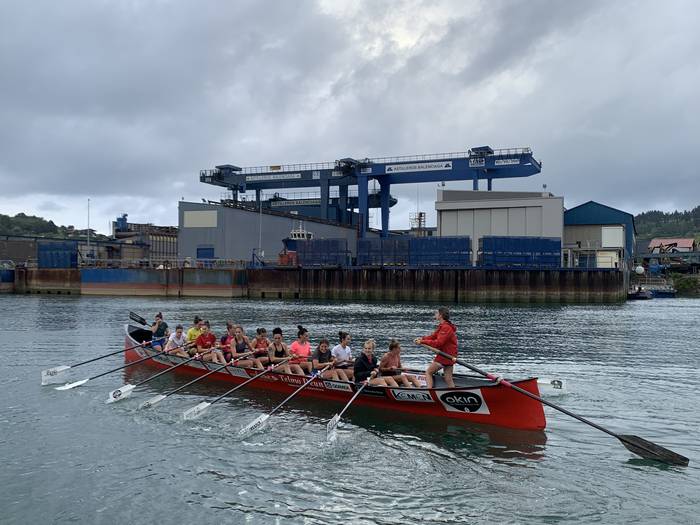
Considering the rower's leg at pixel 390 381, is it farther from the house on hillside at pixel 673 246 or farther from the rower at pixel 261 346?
the house on hillside at pixel 673 246

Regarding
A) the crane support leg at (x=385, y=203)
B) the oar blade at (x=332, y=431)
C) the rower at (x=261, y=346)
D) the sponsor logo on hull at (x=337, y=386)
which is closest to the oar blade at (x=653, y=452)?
the oar blade at (x=332, y=431)

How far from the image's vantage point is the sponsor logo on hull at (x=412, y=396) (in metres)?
14.2

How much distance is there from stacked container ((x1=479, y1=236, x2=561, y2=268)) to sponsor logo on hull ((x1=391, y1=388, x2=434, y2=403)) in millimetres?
46820

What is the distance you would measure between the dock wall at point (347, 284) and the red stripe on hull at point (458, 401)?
43136 millimetres

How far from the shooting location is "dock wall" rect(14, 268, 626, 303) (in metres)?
56.8

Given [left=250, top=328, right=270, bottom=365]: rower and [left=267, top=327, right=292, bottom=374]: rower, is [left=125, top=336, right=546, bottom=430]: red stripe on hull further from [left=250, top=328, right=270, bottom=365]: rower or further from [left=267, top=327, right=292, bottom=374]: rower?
[left=250, top=328, right=270, bottom=365]: rower

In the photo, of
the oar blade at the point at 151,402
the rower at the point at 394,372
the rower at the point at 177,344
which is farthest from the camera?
the rower at the point at 177,344

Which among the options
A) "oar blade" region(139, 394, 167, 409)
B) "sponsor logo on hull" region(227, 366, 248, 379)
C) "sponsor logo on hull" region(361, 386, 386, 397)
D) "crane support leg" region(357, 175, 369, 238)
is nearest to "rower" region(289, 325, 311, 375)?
"sponsor logo on hull" region(227, 366, 248, 379)

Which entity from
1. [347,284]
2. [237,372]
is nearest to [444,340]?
[237,372]

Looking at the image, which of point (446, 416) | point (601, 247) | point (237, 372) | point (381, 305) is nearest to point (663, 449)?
point (446, 416)

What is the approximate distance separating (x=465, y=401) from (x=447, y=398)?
0.42 meters

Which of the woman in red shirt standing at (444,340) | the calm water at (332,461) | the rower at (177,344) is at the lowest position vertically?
the calm water at (332,461)

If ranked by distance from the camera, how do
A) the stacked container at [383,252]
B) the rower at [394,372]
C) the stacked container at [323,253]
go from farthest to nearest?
the stacked container at [323,253] < the stacked container at [383,252] < the rower at [394,372]

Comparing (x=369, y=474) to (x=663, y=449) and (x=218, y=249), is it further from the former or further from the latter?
(x=218, y=249)
